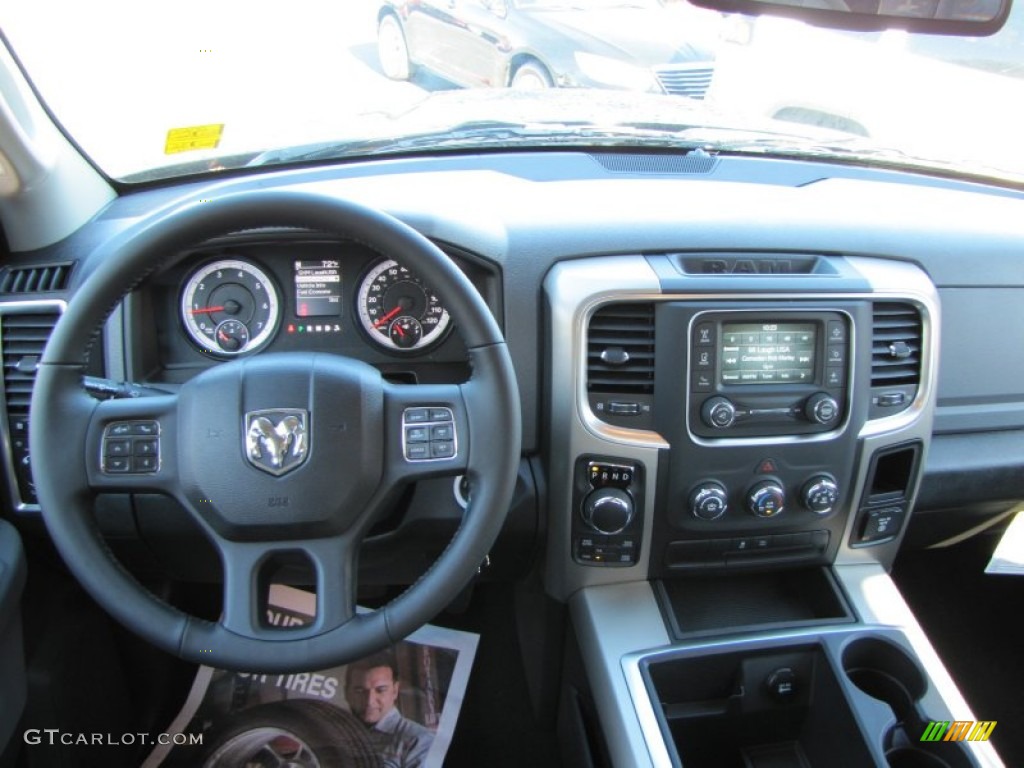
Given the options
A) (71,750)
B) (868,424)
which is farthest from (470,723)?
(868,424)

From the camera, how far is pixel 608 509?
1514 millimetres

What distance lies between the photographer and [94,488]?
1161 mm

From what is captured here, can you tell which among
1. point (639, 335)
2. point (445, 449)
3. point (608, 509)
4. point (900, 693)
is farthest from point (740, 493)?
point (445, 449)

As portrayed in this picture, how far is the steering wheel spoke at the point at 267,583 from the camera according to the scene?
1.14 meters

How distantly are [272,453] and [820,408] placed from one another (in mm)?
997

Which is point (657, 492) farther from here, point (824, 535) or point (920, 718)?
point (920, 718)

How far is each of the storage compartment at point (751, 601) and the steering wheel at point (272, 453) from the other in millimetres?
662

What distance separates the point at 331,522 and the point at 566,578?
0.62 m

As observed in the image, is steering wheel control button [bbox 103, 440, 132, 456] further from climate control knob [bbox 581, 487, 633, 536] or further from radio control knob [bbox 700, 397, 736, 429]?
radio control knob [bbox 700, 397, 736, 429]

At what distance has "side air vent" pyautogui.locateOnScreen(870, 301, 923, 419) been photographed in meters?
1.59

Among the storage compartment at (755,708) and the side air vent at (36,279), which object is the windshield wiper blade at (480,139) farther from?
the storage compartment at (755,708)

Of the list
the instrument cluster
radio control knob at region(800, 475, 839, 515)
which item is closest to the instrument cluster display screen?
the instrument cluster

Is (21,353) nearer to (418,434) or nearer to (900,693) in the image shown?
(418,434)

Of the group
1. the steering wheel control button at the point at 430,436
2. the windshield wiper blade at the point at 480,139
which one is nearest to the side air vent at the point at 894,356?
the windshield wiper blade at the point at 480,139
